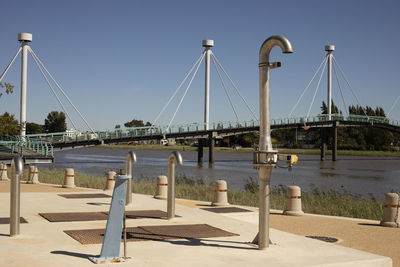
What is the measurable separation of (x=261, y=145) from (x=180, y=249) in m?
1.92

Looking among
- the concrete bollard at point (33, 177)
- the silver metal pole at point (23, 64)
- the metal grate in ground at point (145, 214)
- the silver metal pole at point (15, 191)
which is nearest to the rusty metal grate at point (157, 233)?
the silver metal pole at point (15, 191)

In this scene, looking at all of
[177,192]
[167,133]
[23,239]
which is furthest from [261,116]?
[167,133]

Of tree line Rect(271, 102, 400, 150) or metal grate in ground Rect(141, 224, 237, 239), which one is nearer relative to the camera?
metal grate in ground Rect(141, 224, 237, 239)

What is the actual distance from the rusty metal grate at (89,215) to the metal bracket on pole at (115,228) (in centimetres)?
349

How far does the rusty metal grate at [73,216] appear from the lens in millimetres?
10492

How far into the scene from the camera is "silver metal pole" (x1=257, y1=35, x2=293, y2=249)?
8.02 meters

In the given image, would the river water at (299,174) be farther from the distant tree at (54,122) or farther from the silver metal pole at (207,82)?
the distant tree at (54,122)

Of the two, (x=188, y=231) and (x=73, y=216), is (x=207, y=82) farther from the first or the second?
(x=188, y=231)

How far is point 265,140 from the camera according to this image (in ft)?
26.8

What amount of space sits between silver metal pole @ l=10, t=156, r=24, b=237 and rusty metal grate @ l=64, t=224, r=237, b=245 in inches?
34.4

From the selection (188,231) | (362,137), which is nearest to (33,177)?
(188,231)

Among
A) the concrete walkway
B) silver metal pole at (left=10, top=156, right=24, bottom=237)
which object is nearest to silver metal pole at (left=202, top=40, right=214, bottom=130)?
the concrete walkway

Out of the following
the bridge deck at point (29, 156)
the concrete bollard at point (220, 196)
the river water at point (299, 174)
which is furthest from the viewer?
the river water at point (299, 174)

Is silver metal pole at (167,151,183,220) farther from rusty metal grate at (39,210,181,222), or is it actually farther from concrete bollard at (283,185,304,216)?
concrete bollard at (283,185,304,216)
